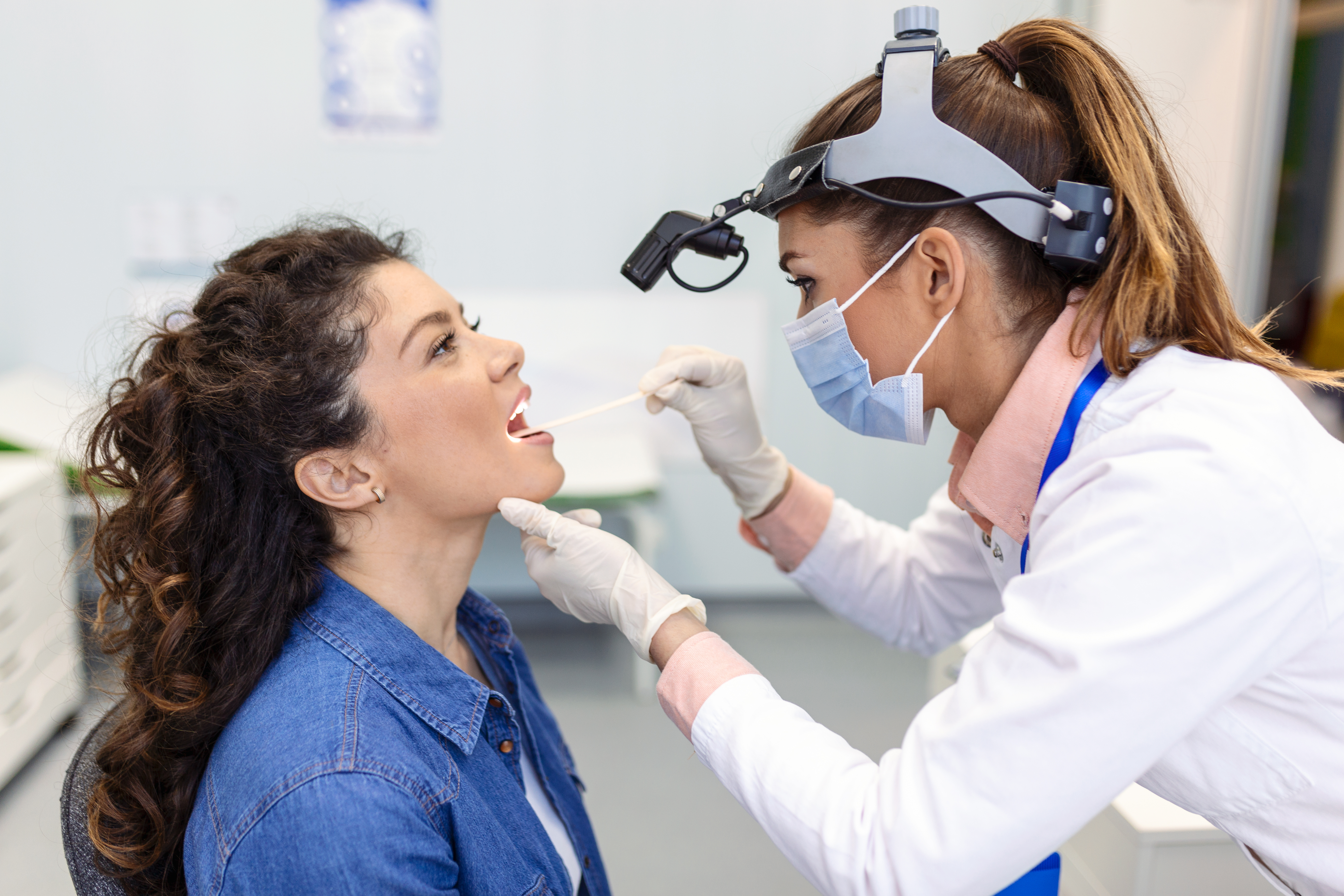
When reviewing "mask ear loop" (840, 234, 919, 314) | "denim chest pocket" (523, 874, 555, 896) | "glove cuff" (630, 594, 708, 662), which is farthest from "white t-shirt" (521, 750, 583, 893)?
"mask ear loop" (840, 234, 919, 314)

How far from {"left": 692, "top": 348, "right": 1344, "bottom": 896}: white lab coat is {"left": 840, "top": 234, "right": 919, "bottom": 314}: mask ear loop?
27cm

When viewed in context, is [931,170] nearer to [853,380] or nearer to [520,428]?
[853,380]

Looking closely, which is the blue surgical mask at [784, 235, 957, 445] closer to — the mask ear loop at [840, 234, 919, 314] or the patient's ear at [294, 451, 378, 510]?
the mask ear loop at [840, 234, 919, 314]

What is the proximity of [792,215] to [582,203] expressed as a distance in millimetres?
1890

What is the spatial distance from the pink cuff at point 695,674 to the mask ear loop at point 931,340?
0.40 meters

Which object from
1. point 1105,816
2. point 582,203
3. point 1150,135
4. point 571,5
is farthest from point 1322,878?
point 571,5

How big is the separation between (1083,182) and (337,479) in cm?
95

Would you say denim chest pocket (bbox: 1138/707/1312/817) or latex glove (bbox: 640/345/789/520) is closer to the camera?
denim chest pocket (bbox: 1138/707/1312/817)

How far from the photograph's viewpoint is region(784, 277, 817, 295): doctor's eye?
113 cm

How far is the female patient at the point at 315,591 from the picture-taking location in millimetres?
882

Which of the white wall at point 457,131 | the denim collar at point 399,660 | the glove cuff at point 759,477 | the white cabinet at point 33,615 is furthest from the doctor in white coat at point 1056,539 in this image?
the white wall at point 457,131

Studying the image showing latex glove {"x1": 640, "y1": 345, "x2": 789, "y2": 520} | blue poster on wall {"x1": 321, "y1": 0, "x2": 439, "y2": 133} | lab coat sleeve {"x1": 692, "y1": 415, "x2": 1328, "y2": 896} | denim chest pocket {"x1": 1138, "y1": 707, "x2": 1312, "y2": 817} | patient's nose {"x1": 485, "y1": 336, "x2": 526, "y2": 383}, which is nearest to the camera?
lab coat sleeve {"x1": 692, "y1": 415, "x2": 1328, "y2": 896}

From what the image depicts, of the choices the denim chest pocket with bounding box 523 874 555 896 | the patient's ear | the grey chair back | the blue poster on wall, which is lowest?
the denim chest pocket with bounding box 523 874 555 896

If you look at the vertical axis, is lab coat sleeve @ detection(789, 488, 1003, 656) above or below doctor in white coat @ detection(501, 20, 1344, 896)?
below
